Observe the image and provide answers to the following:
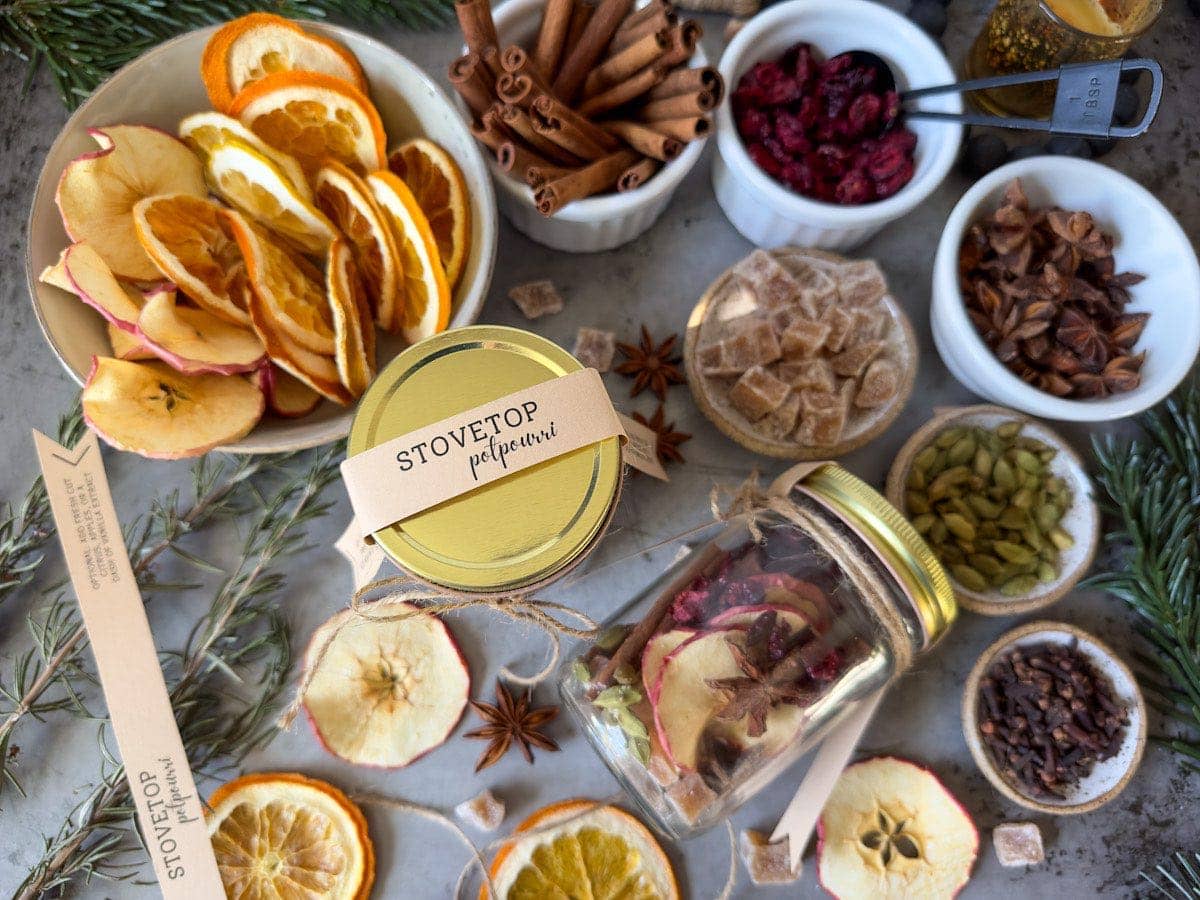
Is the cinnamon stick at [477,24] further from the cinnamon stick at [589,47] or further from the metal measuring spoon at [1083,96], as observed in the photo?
the metal measuring spoon at [1083,96]

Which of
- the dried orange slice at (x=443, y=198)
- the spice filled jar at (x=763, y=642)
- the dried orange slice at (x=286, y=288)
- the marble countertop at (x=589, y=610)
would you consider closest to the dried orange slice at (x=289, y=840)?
the marble countertop at (x=589, y=610)

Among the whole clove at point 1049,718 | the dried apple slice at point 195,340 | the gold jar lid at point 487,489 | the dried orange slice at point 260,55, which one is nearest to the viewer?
the gold jar lid at point 487,489

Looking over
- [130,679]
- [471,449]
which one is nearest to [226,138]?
[471,449]

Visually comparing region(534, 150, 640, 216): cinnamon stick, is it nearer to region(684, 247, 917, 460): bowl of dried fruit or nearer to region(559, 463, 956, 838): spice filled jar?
region(684, 247, 917, 460): bowl of dried fruit

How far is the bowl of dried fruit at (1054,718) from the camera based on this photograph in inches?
45.6

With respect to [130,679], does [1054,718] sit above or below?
below

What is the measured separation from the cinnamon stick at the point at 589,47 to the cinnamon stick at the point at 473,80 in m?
0.10

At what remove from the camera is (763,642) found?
994 millimetres

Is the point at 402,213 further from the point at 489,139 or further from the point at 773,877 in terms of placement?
the point at 773,877

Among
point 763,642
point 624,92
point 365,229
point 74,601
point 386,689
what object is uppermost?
point 624,92

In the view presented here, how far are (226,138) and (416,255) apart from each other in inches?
10.6

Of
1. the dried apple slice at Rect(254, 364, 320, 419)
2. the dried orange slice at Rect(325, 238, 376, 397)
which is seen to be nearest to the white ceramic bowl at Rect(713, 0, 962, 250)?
the dried orange slice at Rect(325, 238, 376, 397)

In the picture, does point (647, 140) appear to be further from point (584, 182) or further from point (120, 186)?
point (120, 186)

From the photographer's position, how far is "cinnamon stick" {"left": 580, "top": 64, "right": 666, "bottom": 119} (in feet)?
3.64
